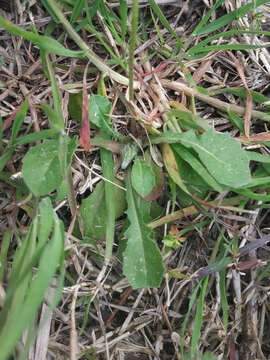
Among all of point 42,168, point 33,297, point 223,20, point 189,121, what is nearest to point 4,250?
point 42,168

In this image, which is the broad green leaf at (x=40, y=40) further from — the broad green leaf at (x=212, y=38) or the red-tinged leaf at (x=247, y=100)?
the red-tinged leaf at (x=247, y=100)

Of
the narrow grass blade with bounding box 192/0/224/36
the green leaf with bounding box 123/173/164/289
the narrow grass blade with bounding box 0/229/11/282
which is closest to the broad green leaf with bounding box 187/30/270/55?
the narrow grass blade with bounding box 192/0/224/36

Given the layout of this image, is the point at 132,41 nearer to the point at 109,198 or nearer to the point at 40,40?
the point at 40,40

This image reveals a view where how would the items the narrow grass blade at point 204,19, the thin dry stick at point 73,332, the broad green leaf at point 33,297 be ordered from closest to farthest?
the broad green leaf at point 33,297, the thin dry stick at point 73,332, the narrow grass blade at point 204,19

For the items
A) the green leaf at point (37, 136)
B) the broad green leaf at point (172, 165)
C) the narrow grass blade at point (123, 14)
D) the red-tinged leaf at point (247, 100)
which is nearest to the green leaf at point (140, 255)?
the broad green leaf at point (172, 165)

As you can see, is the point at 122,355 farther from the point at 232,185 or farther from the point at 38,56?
the point at 38,56

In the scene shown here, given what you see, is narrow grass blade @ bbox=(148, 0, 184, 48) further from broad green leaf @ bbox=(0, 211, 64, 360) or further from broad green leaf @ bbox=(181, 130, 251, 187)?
broad green leaf @ bbox=(0, 211, 64, 360)
